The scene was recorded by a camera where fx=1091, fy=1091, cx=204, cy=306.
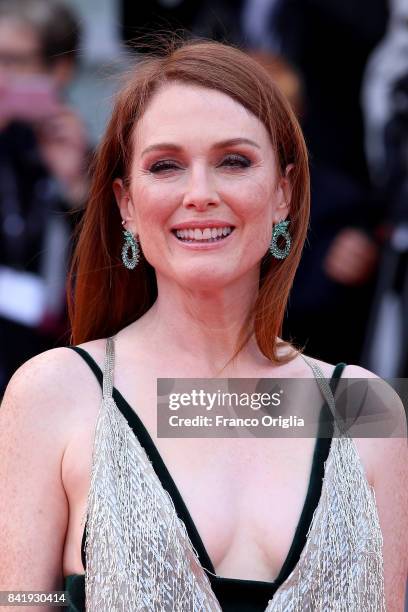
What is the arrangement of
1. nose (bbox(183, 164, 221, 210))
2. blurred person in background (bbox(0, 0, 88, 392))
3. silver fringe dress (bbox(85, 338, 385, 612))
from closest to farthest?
silver fringe dress (bbox(85, 338, 385, 612)) → nose (bbox(183, 164, 221, 210)) → blurred person in background (bbox(0, 0, 88, 392))

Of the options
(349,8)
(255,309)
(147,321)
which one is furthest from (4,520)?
(349,8)

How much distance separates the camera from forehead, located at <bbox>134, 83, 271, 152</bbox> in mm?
2297

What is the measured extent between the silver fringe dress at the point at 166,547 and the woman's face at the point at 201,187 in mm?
293

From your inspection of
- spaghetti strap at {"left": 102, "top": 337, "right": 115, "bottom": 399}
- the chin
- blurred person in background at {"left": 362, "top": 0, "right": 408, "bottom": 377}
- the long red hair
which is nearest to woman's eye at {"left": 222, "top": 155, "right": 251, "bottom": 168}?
the long red hair

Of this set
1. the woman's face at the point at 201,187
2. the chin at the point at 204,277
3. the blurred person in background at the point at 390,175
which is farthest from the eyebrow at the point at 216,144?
the blurred person in background at the point at 390,175

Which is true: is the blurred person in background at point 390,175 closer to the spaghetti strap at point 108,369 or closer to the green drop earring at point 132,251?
the green drop earring at point 132,251

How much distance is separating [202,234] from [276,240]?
274mm

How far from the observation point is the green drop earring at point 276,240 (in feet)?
8.21

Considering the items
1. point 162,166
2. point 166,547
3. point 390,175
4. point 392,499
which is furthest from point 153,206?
point 390,175

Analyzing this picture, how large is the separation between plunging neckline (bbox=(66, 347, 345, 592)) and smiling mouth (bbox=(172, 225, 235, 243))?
0.32 m

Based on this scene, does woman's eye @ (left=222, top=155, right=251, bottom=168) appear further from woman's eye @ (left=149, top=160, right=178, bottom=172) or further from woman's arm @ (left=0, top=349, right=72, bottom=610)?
woman's arm @ (left=0, top=349, right=72, bottom=610)

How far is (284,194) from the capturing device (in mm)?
2514

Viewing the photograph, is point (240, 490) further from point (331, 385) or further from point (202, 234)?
point (202, 234)

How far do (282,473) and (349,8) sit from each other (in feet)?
9.51
